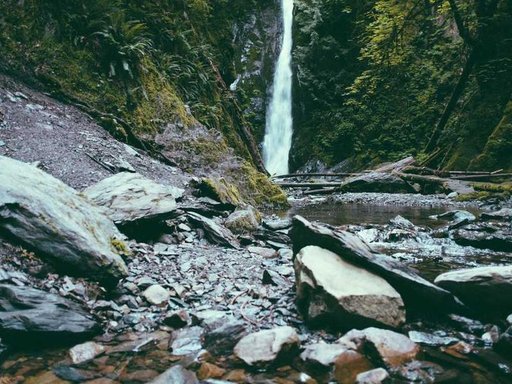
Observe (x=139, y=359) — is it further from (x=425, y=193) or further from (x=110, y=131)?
(x=425, y=193)

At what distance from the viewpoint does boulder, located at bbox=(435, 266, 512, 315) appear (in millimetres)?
3701

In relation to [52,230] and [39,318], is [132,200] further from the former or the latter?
[39,318]

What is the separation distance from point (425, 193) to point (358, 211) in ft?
18.0

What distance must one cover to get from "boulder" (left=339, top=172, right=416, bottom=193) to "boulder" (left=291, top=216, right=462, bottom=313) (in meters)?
A: 13.4

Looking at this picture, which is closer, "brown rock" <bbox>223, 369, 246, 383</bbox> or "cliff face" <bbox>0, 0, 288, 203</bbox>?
"brown rock" <bbox>223, 369, 246, 383</bbox>

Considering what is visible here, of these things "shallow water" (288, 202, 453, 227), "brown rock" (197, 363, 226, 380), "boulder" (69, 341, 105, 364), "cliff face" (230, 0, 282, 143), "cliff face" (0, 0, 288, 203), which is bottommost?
"shallow water" (288, 202, 453, 227)

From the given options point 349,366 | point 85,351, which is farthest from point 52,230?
point 349,366

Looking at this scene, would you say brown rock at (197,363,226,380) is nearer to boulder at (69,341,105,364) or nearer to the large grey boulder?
boulder at (69,341,105,364)

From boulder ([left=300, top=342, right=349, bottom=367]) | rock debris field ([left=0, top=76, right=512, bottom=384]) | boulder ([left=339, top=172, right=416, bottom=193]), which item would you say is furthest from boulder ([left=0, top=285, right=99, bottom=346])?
boulder ([left=339, top=172, right=416, bottom=193])

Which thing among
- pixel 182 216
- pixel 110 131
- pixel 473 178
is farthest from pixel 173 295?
pixel 473 178

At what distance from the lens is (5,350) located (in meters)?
2.95

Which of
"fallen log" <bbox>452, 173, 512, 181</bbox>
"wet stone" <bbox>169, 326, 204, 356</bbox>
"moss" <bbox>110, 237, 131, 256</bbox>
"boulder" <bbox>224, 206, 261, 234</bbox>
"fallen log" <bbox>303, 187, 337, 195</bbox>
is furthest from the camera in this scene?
"fallen log" <bbox>303, 187, 337, 195</bbox>

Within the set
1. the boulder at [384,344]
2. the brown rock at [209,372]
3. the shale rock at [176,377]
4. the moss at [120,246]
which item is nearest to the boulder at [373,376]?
the boulder at [384,344]

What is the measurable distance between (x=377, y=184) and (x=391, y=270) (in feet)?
45.9
